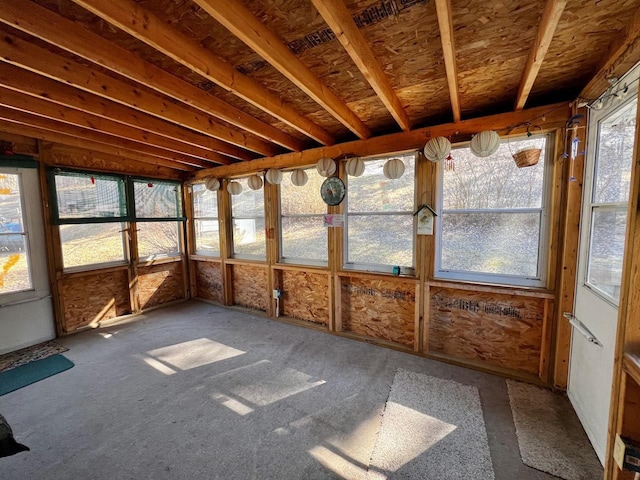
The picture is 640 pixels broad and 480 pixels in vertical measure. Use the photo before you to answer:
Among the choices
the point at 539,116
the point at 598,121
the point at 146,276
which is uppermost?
the point at 539,116

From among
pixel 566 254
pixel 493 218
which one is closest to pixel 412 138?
pixel 493 218

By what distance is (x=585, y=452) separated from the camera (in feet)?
5.44

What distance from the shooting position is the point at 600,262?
185 centimetres

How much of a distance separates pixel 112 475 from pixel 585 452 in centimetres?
300

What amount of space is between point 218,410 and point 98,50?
8.72 feet

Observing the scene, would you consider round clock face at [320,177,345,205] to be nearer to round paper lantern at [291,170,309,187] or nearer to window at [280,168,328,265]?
window at [280,168,328,265]

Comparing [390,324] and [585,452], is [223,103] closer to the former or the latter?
[390,324]

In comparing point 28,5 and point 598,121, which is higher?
point 28,5

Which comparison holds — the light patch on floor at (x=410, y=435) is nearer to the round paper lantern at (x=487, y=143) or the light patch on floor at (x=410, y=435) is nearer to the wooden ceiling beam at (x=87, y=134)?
the round paper lantern at (x=487, y=143)

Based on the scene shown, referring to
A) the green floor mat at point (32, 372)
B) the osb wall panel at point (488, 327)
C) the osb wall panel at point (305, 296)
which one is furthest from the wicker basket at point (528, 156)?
the green floor mat at point (32, 372)

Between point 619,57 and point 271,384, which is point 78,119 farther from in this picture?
point 619,57

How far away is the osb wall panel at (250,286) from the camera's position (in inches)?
167

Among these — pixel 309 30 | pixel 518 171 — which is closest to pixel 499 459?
pixel 518 171

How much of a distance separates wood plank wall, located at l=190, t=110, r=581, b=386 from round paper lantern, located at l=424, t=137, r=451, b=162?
261 millimetres
